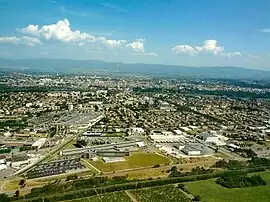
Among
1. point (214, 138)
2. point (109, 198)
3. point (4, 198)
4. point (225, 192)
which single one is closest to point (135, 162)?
point (109, 198)

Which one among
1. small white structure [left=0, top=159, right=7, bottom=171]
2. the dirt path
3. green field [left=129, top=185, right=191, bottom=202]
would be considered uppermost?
green field [left=129, top=185, right=191, bottom=202]

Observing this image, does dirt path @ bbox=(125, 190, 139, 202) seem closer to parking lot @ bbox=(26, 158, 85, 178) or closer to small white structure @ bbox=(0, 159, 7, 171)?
parking lot @ bbox=(26, 158, 85, 178)

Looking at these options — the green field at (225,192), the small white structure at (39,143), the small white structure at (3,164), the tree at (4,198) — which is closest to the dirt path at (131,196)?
the green field at (225,192)

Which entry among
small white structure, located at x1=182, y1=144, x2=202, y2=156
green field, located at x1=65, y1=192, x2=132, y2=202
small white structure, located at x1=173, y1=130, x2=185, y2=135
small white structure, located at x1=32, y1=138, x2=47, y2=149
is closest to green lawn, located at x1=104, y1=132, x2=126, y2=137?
small white structure, located at x1=173, y1=130, x2=185, y2=135

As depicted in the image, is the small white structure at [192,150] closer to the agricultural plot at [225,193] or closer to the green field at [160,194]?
the agricultural plot at [225,193]

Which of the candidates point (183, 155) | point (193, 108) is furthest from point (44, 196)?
point (193, 108)

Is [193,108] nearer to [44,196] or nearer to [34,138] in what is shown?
[34,138]

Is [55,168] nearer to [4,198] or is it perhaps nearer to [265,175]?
[4,198]
